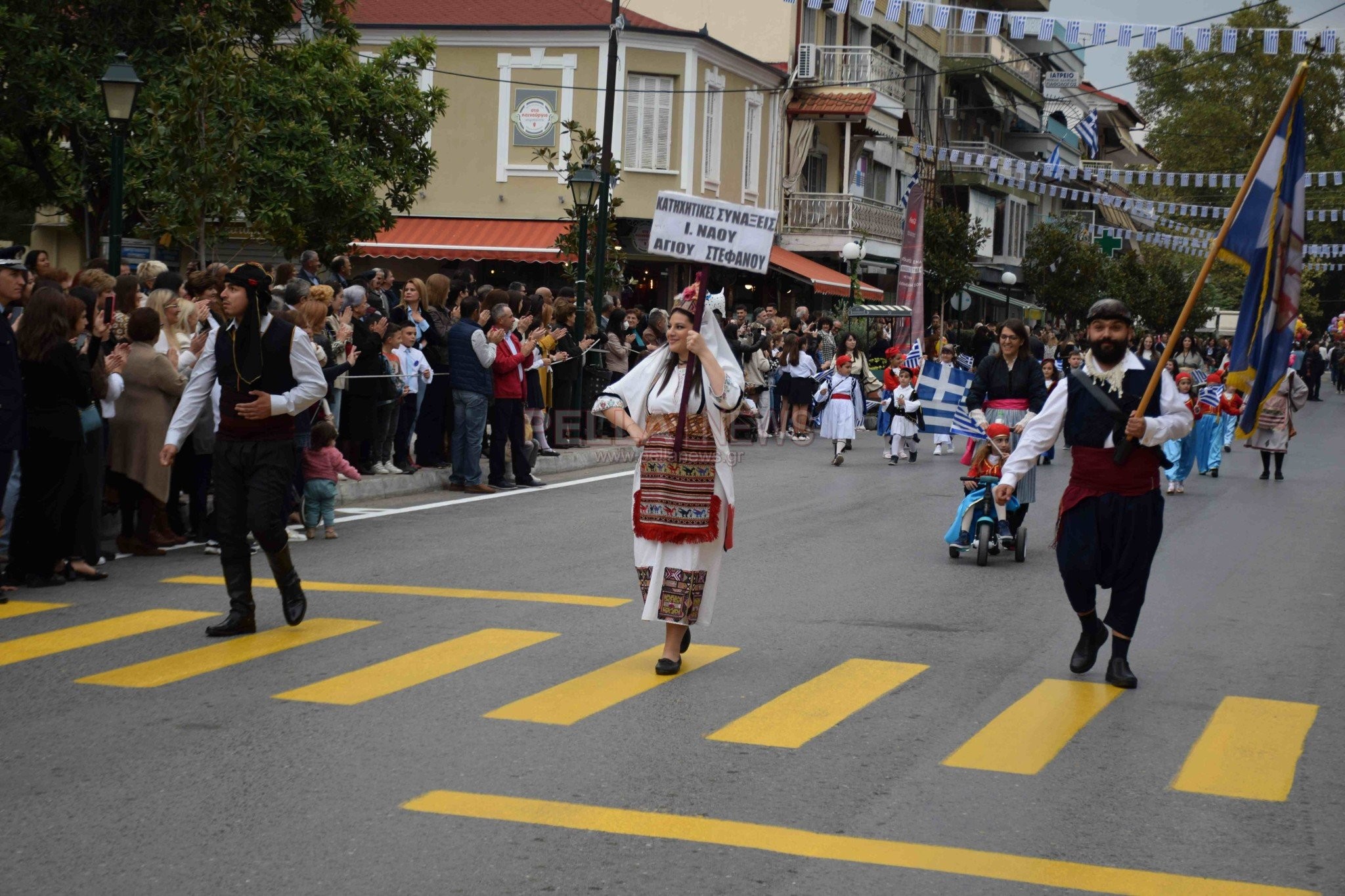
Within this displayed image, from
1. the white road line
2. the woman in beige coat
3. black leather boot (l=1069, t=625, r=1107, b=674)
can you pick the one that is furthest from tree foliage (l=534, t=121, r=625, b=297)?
black leather boot (l=1069, t=625, r=1107, b=674)

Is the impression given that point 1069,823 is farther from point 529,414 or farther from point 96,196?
point 96,196

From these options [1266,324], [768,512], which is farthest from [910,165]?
[1266,324]

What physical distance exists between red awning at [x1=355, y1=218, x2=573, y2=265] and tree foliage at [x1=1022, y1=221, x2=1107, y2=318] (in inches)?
1136

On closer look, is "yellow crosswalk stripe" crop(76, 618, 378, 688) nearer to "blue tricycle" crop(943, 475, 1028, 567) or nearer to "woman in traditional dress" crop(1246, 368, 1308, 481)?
"blue tricycle" crop(943, 475, 1028, 567)

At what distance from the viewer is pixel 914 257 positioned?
38.5 m

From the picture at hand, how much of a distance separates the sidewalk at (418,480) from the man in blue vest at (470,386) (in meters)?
0.24

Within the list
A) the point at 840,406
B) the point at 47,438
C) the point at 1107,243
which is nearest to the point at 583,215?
the point at 840,406

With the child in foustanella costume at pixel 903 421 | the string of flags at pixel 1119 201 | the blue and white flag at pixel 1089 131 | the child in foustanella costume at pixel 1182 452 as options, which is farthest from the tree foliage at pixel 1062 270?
the child in foustanella costume at pixel 1182 452

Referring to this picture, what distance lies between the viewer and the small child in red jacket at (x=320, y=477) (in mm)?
12758

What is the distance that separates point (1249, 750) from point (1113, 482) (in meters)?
1.69

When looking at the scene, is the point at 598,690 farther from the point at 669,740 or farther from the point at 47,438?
the point at 47,438

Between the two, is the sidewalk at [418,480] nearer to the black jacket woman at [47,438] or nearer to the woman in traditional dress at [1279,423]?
the black jacket woman at [47,438]

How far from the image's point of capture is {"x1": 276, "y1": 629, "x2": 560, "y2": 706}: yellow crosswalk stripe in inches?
303

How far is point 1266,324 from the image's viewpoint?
8.57m
